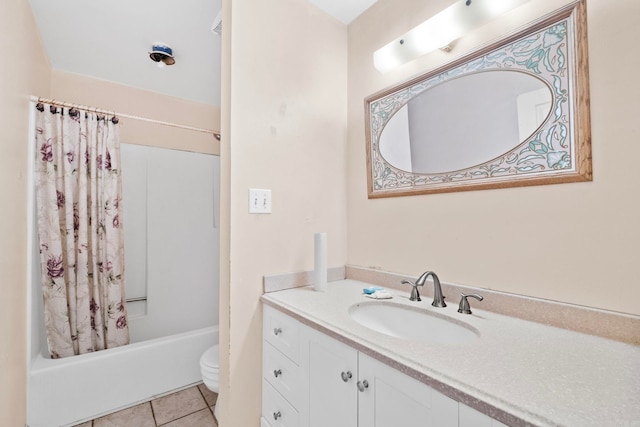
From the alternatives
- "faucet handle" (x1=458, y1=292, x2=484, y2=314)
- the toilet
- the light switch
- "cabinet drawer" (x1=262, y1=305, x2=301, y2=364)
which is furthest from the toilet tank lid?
"faucet handle" (x1=458, y1=292, x2=484, y2=314)

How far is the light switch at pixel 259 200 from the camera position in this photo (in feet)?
4.21

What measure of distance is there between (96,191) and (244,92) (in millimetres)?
1385

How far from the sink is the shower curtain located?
1795 millimetres

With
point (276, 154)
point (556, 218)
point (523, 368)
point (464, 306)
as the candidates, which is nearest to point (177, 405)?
point (276, 154)

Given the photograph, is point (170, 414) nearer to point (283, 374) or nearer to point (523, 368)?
point (283, 374)

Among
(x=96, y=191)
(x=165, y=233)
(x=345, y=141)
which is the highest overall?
(x=345, y=141)

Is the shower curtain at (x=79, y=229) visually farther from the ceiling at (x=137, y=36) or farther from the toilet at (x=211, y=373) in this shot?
the toilet at (x=211, y=373)

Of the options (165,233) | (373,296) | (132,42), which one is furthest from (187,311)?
(132,42)

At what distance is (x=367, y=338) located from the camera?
2.58 feet

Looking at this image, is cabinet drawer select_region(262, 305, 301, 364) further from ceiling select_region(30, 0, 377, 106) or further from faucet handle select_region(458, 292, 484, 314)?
ceiling select_region(30, 0, 377, 106)

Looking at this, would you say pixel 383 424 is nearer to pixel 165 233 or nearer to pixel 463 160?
pixel 463 160

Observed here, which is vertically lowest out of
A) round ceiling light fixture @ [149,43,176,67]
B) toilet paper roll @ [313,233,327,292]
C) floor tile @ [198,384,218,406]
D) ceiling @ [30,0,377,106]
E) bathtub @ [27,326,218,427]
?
floor tile @ [198,384,218,406]

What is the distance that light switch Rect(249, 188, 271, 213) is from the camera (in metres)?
1.28

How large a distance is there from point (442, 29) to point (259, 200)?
105 centimetres
